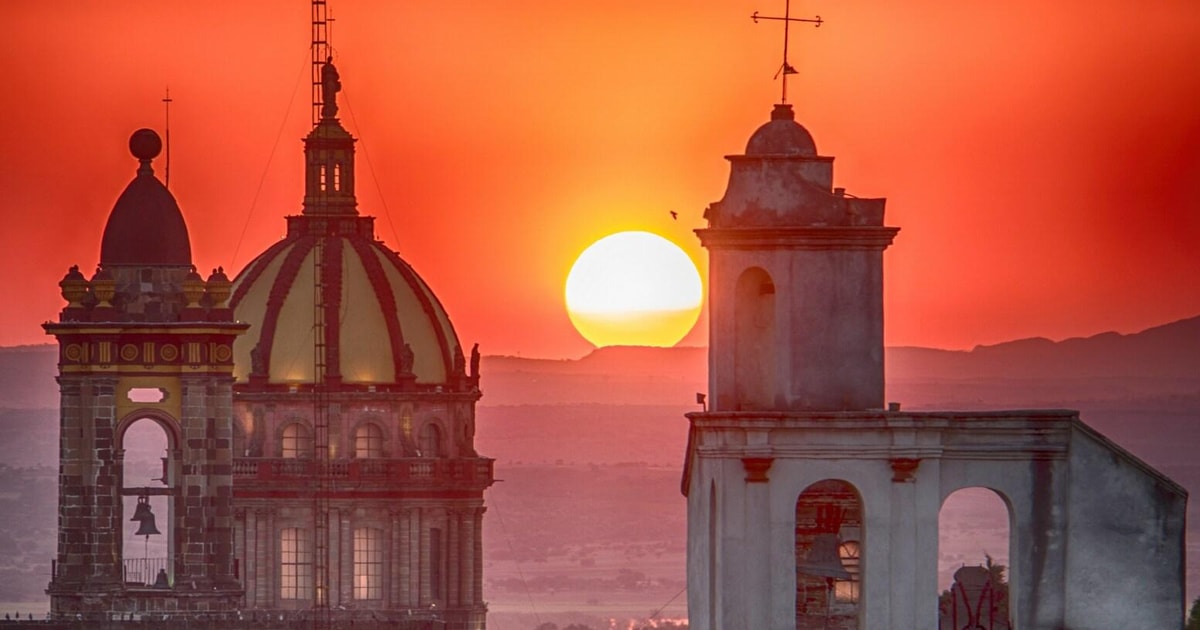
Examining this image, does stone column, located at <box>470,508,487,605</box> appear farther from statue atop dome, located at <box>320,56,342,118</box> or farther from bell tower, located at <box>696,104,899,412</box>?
bell tower, located at <box>696,104,899,412</box>

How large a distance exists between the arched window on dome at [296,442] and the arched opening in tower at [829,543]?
4156 inches

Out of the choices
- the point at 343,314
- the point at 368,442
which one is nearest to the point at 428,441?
the point at 368,442

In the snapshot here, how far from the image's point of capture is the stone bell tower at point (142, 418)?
150 metres

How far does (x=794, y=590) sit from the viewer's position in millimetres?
85250

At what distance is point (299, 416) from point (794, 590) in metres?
108

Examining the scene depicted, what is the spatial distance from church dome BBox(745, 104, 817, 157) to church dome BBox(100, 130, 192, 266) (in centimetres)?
6578

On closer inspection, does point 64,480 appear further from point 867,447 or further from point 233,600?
point 867,447

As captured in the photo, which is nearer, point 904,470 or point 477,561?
point 904,470

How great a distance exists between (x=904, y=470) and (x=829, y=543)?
10.9ft

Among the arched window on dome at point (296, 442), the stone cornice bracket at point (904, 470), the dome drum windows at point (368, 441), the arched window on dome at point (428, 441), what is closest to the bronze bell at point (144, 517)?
the arched window on dome at point (296, 442)

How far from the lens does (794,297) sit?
86.9m

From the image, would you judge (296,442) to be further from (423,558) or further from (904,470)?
(904,470)

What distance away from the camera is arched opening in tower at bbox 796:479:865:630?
87.9 meters

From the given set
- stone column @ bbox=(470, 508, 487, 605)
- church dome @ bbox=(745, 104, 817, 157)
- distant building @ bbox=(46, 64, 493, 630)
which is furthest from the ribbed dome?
church dome @ bbox=(745, 104, 817, 157)
